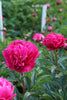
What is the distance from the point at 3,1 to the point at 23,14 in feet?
1.39

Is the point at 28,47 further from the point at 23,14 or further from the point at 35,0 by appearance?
the point at 35,0

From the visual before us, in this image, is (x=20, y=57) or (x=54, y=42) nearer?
(x=20, y=57)

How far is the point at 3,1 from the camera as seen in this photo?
126 inches

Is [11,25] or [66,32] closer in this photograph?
[66,32]

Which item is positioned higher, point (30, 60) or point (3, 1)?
point (3, 1)

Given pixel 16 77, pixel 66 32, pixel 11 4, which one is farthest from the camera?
pixel 11 4

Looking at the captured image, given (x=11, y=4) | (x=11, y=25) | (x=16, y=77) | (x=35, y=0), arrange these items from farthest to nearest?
(x=35, y=0) → (x=11, y=4) → (x=11, y=25) → (x=16, y=77)

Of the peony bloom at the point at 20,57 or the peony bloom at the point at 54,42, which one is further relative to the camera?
the peony bloom at the point at 54,42

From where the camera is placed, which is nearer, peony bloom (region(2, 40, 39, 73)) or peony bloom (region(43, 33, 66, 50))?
peony bloom (region(2, 40, 39, 73))

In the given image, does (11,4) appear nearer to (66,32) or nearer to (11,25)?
(11,25)

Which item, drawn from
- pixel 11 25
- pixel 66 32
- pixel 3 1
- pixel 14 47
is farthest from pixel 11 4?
pixel 14 47

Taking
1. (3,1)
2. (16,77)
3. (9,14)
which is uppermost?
(3,1)

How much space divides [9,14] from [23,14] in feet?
1.07

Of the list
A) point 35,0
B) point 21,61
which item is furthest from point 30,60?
point 35,0
